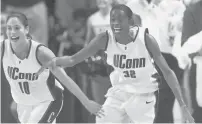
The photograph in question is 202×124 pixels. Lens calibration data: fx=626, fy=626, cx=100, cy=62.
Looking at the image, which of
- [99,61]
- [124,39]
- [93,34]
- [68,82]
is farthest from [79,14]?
[68,82]

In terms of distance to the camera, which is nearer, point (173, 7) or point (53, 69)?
point (53, 69)

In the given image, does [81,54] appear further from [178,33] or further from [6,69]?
[178,33]

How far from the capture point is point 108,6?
471 centimetres

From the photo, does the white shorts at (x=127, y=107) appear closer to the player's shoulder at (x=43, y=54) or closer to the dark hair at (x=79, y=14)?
the player's shoulder at (x=43, y=54)

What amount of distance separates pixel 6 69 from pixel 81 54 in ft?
1.53

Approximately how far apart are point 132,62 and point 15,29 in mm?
701

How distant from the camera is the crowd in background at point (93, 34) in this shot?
414 cm

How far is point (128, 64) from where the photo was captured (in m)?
3.59

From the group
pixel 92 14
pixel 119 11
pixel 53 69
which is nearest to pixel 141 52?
pixel 119 11

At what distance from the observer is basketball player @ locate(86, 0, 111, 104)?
434cm

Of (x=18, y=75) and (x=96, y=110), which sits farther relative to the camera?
(x=18, y=75)

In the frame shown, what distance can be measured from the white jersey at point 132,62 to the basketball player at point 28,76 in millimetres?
311

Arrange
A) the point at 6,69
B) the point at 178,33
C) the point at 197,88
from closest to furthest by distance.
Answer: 1. the point at 6,69
2. the point at 197,88
3. the point at 178,33

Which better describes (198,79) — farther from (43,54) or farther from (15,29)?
(15,29)
